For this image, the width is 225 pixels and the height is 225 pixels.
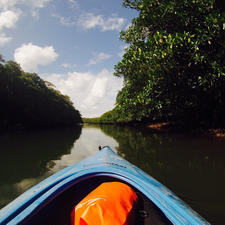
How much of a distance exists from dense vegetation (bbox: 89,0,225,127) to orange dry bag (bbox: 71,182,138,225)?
270 inches

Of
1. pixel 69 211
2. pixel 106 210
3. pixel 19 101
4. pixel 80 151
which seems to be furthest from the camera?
pixel 19 101

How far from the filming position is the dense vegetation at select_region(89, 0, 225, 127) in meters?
6.96

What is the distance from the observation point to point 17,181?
12.4 ft

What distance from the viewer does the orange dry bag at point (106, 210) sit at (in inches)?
51.3

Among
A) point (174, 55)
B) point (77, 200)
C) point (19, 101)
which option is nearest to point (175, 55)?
point (174, 55)

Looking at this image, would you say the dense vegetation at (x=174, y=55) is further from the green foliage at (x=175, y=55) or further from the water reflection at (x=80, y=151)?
the water reflection at (x=80, y=151)

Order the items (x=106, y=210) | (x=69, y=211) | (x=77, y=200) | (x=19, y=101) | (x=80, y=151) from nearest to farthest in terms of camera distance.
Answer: (x=106, y=210), (x=69, y=211), (x=77, y=200), (x=80, y=151), (x=19, y=101)

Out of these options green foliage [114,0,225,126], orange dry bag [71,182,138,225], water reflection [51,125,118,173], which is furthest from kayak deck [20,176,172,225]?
green foliage [114,0,225,126]

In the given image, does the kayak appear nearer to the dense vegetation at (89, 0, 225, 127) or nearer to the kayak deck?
the kayak deck

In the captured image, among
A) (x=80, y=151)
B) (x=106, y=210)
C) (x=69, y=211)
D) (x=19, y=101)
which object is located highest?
(x=19, y=101)

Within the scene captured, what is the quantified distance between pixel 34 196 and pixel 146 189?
1.26m

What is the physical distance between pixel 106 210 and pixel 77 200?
1018 mm

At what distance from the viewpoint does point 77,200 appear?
2.14 meters

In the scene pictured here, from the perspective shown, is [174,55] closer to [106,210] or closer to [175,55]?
[175,55]
